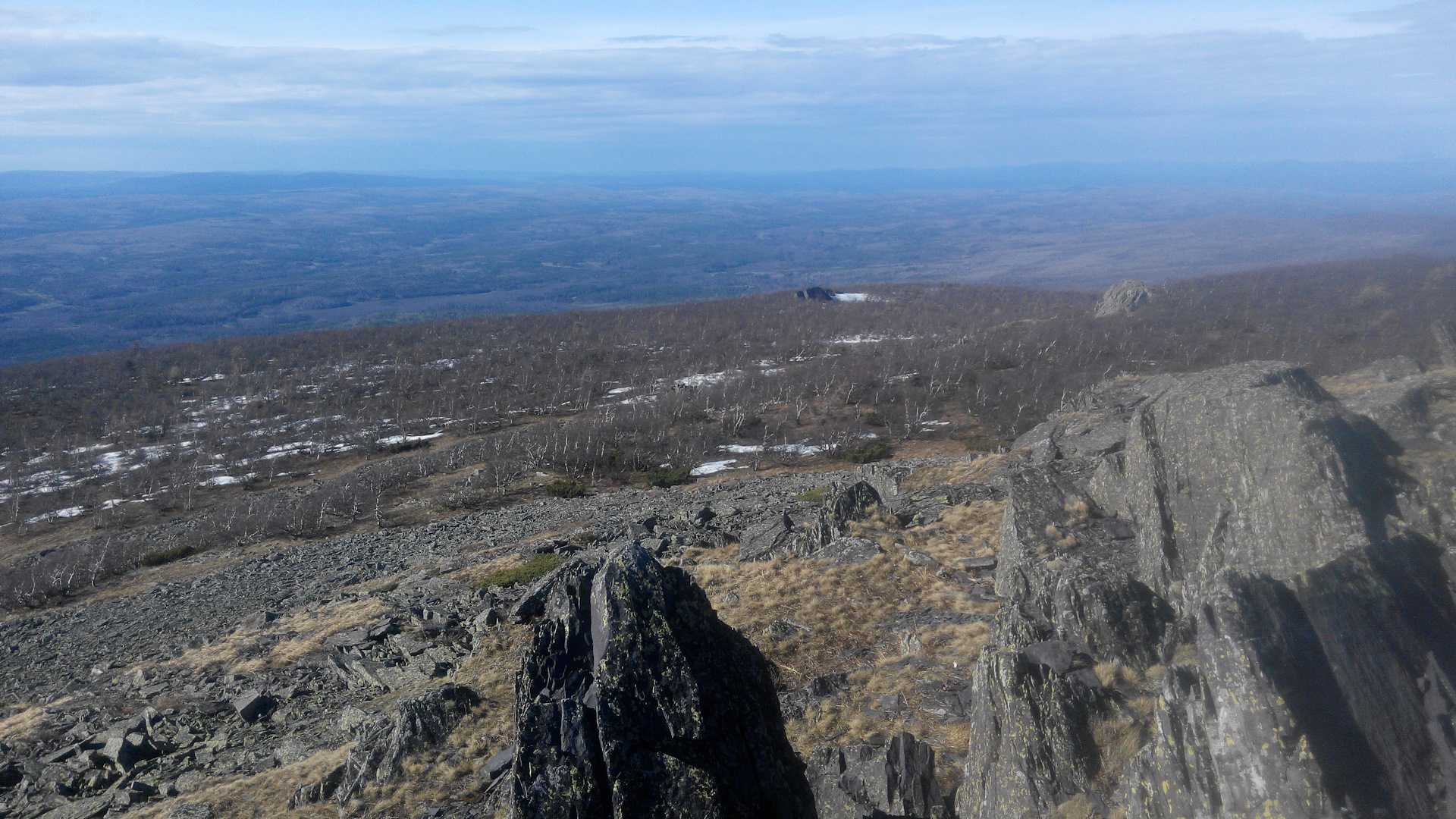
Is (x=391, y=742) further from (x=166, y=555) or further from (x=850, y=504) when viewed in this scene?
(x=166, y=555)

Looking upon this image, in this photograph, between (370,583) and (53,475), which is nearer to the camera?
(370,583)

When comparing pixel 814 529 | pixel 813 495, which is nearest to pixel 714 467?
pixel 813 495

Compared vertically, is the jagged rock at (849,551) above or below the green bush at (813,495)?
above

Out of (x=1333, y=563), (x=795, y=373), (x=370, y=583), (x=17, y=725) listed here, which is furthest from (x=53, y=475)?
(x=1333, y=563)

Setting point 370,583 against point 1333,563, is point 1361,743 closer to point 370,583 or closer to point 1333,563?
point 1333,563

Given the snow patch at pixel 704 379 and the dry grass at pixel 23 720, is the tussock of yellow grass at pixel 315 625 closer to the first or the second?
the dry grass at pixel 23 720

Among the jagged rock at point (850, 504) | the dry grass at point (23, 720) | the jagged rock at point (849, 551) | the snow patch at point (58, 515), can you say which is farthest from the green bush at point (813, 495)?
the snow patch at point (58, 515)
